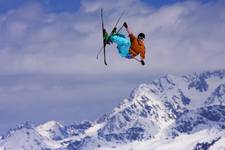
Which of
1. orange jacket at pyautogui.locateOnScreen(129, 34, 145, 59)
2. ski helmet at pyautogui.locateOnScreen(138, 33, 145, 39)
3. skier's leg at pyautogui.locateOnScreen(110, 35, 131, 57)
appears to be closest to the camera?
skier's leg at pyautogui.locateOnScreen(110, 35, 131, 57)

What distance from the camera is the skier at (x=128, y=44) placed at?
4328 centimetres

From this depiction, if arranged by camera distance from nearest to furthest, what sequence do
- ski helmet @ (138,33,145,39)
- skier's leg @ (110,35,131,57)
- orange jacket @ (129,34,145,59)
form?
skier's leg @ (110,35,131,57)
orange jacket @ (129,34,145,59)
ski helmet @ (138,33,145,39)

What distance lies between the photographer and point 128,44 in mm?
43312

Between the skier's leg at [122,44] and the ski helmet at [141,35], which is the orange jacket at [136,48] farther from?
the ski helmet at [141,35]

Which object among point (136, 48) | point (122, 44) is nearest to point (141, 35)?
point (136, 48)

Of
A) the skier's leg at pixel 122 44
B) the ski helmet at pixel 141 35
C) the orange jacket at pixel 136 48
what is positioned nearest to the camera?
the skier's leg at pixel 122 44

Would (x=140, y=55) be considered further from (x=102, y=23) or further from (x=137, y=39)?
(x=102, y=23)

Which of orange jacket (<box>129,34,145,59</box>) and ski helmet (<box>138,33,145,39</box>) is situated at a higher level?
ski helmet (<box>138,33,145,39</box>)

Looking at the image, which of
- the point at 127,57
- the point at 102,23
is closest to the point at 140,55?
the point at 127,57

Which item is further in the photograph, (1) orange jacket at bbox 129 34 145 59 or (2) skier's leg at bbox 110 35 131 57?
(1) orange jacket at bbox 129 34 145 59

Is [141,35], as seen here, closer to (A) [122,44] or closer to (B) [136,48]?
(B) [136,48]

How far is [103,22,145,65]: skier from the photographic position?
142 ft

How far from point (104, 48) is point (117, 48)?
119 centimetres

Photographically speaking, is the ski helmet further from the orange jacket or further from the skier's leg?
the skier's leg
